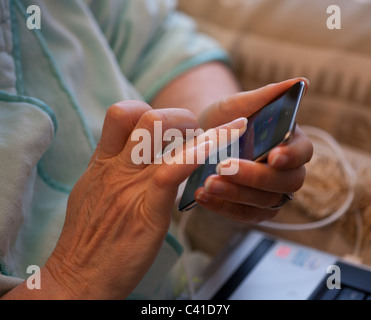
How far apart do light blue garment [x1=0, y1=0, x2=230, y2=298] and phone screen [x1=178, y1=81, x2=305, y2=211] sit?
0.39 ft

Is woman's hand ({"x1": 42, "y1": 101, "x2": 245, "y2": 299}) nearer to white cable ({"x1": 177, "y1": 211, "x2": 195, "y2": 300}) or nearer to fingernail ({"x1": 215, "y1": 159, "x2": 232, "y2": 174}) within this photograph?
fingernail ({"x1": 215, "y1": 159, "x2": 232, "y2": 174})

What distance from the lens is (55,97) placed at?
57cm

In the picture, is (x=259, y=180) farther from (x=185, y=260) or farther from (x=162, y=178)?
(x=185, y=260)

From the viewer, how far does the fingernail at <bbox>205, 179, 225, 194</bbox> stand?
398mm

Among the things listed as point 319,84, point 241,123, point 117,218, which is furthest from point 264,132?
point 319,84

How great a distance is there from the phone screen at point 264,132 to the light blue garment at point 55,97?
4.7 inches

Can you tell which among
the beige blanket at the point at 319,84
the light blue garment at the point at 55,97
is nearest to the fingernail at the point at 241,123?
the light blue garment at the point at 55,97

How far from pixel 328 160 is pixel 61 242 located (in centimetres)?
45

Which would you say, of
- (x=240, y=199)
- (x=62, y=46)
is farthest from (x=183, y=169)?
(x=62, y=46)

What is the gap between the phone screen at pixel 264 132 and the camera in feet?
1.27

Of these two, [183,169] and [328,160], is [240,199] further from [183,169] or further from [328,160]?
[328,160]

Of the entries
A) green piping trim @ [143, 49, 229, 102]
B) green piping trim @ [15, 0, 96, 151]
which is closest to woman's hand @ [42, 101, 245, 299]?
green piping trim @ [15, 0, 96, 151]
